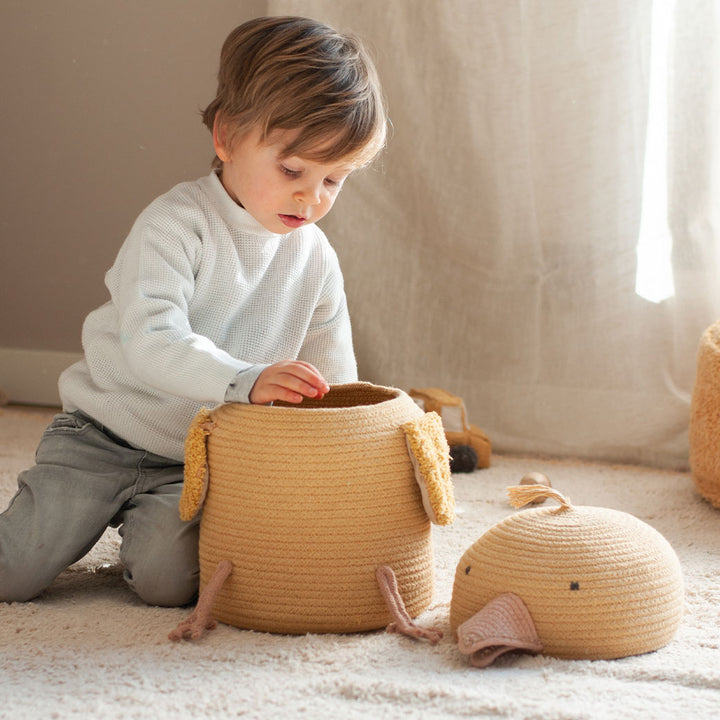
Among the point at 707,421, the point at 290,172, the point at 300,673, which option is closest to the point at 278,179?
the point at 290,172

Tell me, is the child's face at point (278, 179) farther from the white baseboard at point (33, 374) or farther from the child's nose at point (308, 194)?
the white baseboard at point (33, 374)

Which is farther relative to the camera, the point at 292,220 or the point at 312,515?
the point at 292,220

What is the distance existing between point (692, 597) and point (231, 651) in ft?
1.63

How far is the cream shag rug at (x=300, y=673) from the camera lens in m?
0.77

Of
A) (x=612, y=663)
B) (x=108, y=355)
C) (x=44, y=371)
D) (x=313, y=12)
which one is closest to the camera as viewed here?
(x=612, y=663)

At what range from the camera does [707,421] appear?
4.64ft

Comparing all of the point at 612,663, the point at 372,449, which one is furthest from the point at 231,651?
the point at 612,663

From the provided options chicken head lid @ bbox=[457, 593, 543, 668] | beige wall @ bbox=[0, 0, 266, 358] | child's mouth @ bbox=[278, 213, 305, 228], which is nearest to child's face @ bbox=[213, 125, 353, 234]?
child's mouth @ bbox=[278, 213, 305, 228]

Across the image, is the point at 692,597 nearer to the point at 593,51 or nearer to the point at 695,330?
the point at 695,330

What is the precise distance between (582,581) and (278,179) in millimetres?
519

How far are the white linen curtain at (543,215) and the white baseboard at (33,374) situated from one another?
706 mm

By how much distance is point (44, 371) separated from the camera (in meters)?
2.20

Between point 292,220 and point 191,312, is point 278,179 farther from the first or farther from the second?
point 191,312

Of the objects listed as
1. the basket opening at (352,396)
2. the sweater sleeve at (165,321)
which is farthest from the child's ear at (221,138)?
the basket opening at (352,396)
